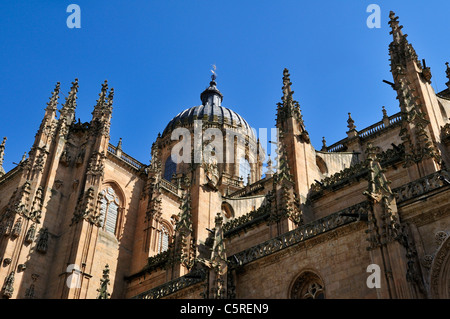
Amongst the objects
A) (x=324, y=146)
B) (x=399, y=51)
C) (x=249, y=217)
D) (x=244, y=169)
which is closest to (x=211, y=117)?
(x=244, y=169)

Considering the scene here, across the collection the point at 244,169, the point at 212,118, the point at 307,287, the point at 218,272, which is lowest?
the point at 307,287

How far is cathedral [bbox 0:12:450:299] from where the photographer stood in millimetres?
16062

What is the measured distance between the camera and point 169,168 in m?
52.7

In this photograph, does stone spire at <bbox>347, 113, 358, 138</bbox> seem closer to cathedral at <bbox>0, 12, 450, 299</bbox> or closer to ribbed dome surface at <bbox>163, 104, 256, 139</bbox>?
cathedral at <bbox>0, 12, 450, 299</bbox>

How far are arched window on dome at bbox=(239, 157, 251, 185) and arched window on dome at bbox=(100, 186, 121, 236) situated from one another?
1994 cm

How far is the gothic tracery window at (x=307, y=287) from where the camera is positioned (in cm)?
1797

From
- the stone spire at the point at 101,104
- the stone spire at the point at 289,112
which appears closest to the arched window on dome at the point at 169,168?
the stone spire at the point at 101,104

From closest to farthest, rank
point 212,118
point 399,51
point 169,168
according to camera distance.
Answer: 1. point 399,51
2. point 169,168
3. point 212,118

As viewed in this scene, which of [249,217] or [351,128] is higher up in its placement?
[351,128]

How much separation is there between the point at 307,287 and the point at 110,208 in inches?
707

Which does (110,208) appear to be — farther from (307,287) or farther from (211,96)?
(211,96)

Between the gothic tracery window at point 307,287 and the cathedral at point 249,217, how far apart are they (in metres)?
0.05

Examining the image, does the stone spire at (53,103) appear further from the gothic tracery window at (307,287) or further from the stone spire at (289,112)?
the gothic tracery window at (307,287)
